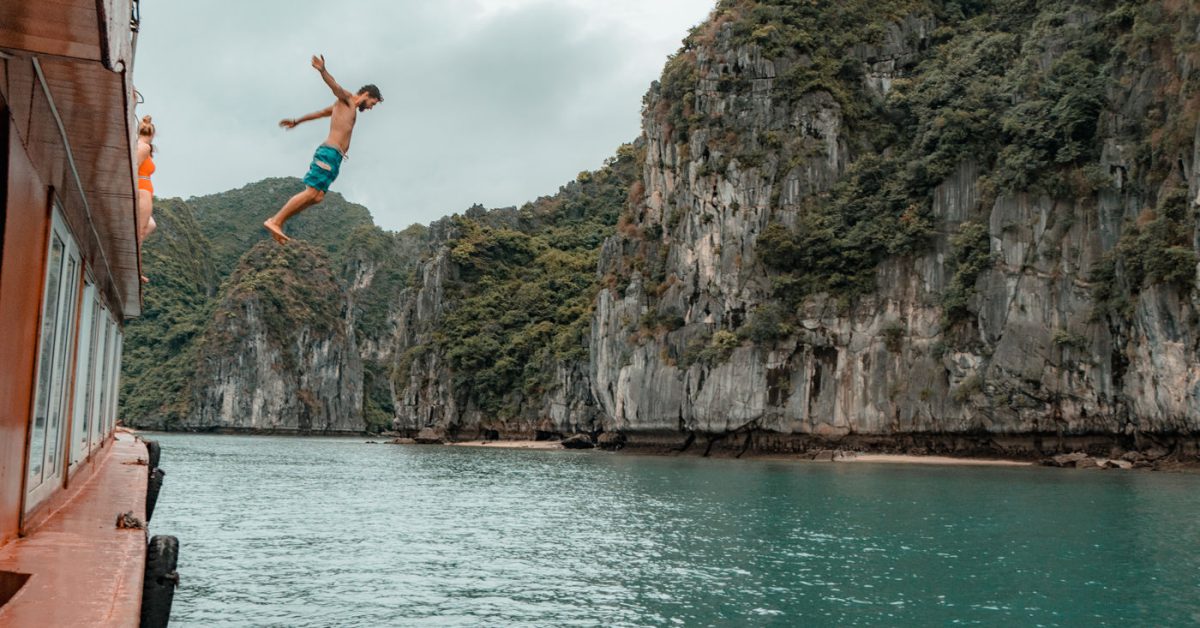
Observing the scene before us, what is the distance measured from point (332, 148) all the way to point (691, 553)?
1300 centimetres

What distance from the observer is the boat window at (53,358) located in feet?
19.7

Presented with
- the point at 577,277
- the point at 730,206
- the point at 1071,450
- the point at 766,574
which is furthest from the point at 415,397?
the point at 766,574

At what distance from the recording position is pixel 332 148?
4.60 m

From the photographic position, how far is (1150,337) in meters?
36.3

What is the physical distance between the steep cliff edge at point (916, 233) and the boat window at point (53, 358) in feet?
125

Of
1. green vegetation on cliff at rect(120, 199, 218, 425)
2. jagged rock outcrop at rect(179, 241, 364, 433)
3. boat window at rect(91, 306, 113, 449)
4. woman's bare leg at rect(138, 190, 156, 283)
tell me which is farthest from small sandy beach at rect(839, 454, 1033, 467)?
green vegetation on cliff at rect(120, 199, 218, 425)

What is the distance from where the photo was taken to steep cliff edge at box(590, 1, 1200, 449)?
126ft

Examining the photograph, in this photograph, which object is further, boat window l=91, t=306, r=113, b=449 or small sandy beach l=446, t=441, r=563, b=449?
small sandy beach l=446, t=441, r=563, b=449

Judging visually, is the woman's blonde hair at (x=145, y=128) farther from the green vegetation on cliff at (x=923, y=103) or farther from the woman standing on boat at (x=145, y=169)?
the green vegetation on cliff at (x=923, y=103)

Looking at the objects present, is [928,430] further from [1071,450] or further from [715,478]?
[715,478]

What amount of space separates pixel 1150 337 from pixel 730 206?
22451mm

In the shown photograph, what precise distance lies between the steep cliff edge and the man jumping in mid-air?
37.8 metres

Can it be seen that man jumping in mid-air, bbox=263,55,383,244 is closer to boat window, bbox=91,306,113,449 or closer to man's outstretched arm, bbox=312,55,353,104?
man's outstretched arm, bbox=312,55,353,104

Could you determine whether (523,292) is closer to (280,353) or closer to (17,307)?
(280,353)
